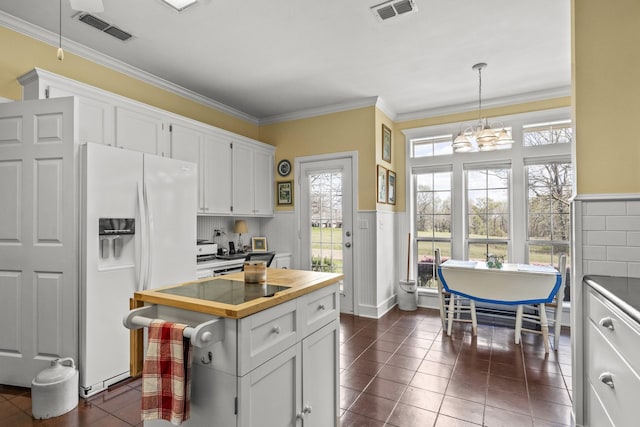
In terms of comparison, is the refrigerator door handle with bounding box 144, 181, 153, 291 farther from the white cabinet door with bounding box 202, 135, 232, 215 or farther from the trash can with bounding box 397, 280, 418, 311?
the trash can with bounding box 397, 280, 418, 311

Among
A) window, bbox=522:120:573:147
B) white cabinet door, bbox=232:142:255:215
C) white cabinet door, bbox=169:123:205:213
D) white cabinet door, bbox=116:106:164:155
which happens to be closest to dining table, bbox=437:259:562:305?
window, bbox=522:120:573:147

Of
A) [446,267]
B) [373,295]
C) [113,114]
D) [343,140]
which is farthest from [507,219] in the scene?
[113,114]

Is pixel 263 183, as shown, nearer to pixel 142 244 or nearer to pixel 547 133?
pixel 142 244

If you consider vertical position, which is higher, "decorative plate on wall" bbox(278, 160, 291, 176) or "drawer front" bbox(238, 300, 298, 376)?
"decorative plate on wall" bbox(278, 160, 291, 176)

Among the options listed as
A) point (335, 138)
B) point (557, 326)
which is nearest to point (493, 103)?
point (335, 138)

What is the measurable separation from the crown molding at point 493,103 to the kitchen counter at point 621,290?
2.98 meters

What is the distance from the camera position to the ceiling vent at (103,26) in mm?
2490

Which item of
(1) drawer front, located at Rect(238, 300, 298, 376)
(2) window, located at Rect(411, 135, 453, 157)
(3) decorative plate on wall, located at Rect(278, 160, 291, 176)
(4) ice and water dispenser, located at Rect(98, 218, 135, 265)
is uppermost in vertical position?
(2) window, located at Rect(411, 135, 453, 157)

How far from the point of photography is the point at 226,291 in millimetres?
1513

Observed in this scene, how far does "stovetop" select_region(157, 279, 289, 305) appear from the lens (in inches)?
54.4

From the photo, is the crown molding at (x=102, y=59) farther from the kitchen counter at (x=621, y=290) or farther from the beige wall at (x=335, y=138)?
the kitchen counter at (x=621, y=290)

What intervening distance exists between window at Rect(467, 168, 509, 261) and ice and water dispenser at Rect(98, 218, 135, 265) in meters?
3.96

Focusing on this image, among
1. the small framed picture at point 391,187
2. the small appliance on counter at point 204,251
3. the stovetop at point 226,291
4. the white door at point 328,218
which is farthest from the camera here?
the small framed picture at point 391,187

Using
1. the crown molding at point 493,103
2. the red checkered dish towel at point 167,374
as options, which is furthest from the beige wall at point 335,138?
the red checkered dish towel at point 167,374
